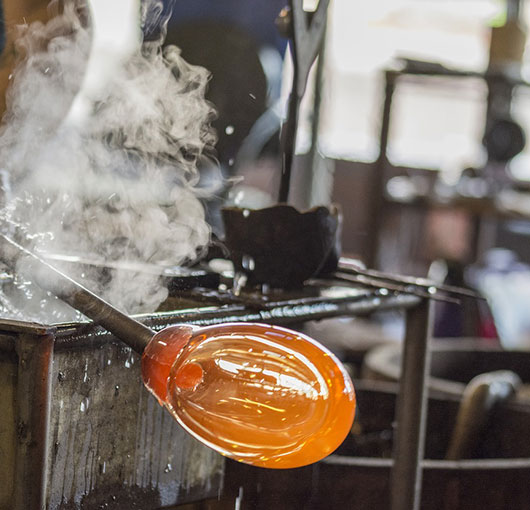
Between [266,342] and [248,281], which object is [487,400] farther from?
[266,342]

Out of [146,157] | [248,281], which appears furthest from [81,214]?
[248,281]

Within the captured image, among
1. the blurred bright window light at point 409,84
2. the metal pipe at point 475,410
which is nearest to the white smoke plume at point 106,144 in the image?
the metal pipe at point 475,410

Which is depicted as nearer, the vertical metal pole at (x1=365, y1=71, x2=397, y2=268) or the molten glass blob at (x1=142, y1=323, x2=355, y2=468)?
the molten glass blob at (x1=142, y1=323, x2=355, y2=468)

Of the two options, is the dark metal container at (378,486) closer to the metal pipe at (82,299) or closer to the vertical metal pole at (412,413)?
the vertical metal pole at (412,413)

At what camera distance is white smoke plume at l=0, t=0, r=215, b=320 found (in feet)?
4.09

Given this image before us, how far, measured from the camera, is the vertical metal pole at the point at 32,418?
2.68 feet

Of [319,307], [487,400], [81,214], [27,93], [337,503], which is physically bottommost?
[337,503]

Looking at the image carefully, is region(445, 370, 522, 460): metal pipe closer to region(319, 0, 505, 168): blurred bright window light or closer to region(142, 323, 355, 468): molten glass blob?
region(142, 323, 355, 468): molten glass blob

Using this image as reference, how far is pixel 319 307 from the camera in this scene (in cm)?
122

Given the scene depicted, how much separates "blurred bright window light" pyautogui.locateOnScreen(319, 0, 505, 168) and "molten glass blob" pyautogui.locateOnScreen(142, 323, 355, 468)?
4.25 m

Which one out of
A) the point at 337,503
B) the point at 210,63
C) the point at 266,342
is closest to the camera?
the point at 266,342

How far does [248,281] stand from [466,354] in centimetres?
170

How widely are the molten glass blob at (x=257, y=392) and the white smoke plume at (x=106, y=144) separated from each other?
0.51 meters

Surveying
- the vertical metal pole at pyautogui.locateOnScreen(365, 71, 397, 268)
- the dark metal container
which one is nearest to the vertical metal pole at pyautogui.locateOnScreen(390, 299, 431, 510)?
the dark metal container
